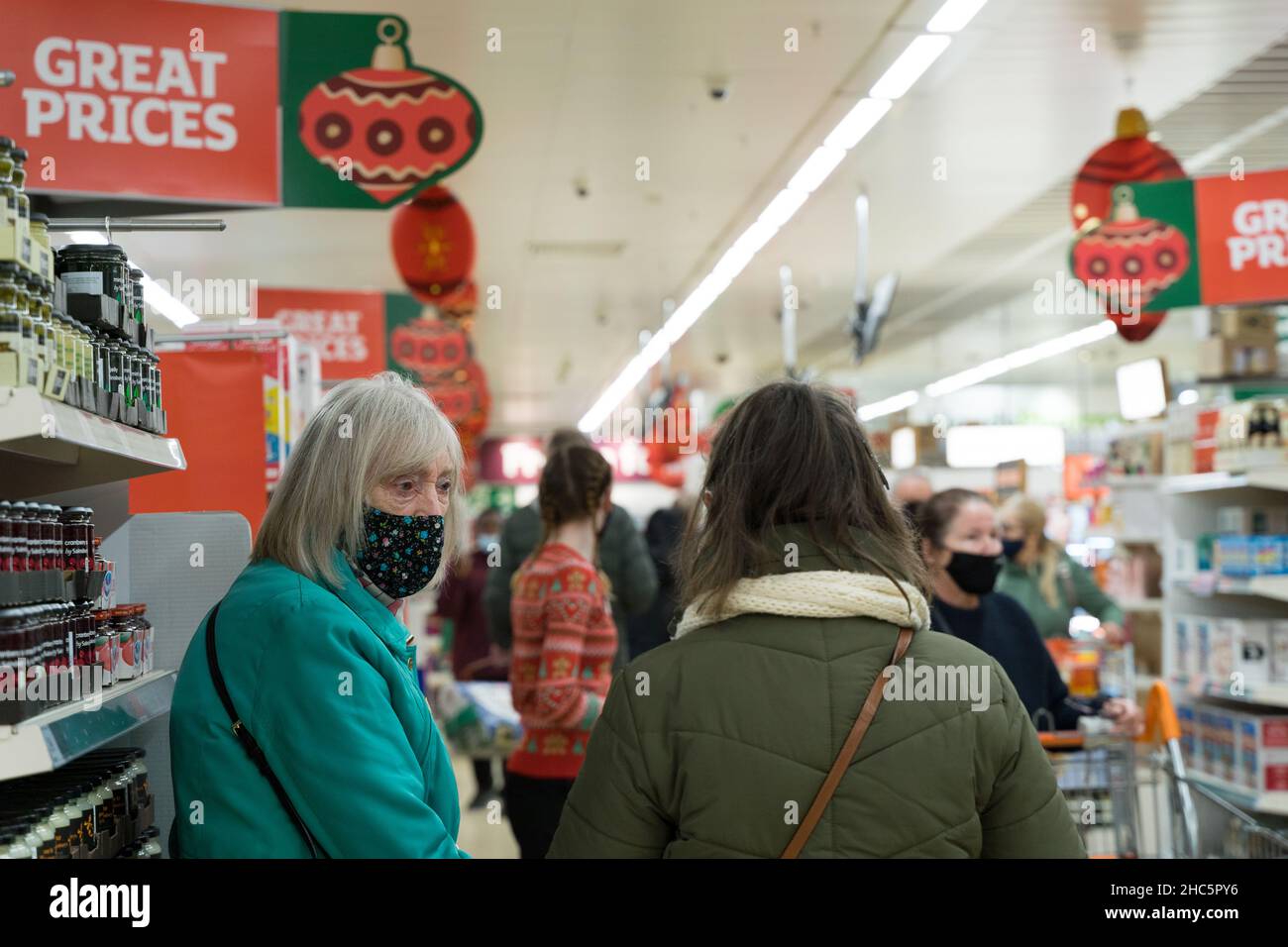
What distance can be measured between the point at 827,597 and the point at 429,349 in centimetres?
802

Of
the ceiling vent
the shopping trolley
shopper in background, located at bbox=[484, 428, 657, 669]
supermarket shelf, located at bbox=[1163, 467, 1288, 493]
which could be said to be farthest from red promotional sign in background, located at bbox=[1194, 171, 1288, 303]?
the ceiling vent

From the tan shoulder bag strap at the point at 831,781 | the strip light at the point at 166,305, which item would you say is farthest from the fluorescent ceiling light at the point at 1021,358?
the tan shoulder bag strap at the point at 831,781

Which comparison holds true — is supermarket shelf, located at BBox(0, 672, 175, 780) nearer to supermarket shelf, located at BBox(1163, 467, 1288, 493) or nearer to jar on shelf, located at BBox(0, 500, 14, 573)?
jar on shelf, located at BBox(0, 500, 14, 573)

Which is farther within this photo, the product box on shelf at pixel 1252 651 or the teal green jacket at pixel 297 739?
the product box on shelf at pixel 1252 651

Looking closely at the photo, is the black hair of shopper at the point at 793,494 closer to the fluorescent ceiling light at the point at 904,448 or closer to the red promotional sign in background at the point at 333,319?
the red promotional sign in background at the point at 333,319

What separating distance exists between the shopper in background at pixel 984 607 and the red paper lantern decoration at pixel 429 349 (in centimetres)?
597

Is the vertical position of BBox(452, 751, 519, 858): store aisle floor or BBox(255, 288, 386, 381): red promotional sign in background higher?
BBox(255, 288, 386, 381): red promotional sign in background

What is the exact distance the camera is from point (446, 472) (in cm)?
224

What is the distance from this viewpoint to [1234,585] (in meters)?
6.04

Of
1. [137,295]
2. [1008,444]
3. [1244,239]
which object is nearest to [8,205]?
[137,295]

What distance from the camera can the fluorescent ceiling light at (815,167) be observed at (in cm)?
835

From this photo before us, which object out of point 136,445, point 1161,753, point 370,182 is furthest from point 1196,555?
point 136,445

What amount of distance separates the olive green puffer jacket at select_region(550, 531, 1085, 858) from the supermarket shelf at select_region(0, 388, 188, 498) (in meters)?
0.86

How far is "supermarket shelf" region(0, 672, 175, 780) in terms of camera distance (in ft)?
5.41
